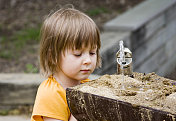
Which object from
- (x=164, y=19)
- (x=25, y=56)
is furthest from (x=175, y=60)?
(x=25, y=56)

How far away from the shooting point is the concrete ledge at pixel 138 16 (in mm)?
4711

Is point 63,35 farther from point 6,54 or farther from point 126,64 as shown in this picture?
point 6,54

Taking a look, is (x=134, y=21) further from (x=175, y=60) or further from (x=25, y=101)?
(x=25, y=101)

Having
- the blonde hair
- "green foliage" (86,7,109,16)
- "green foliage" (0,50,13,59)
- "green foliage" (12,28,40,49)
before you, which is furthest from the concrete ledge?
the blonde hair

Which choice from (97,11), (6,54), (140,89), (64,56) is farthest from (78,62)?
(97,11)

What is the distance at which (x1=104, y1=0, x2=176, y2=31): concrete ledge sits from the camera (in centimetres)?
471

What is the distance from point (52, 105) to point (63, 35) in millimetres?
410

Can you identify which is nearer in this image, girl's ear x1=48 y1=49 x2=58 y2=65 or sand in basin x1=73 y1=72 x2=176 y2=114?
sand in basin x1=73 y1=72 x2=176 y2=114

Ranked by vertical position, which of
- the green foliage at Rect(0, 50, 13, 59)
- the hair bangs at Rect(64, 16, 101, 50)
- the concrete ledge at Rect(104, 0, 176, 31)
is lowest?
the green foliage at Rect(0, 50, 13, 59)

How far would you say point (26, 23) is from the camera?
5992 millimetres

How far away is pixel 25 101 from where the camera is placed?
3678 mm

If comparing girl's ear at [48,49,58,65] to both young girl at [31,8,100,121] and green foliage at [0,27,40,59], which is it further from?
green foliage at [0,27,40,59]

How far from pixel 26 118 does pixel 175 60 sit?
12.0 feet

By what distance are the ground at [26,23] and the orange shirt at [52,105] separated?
7.31ft
